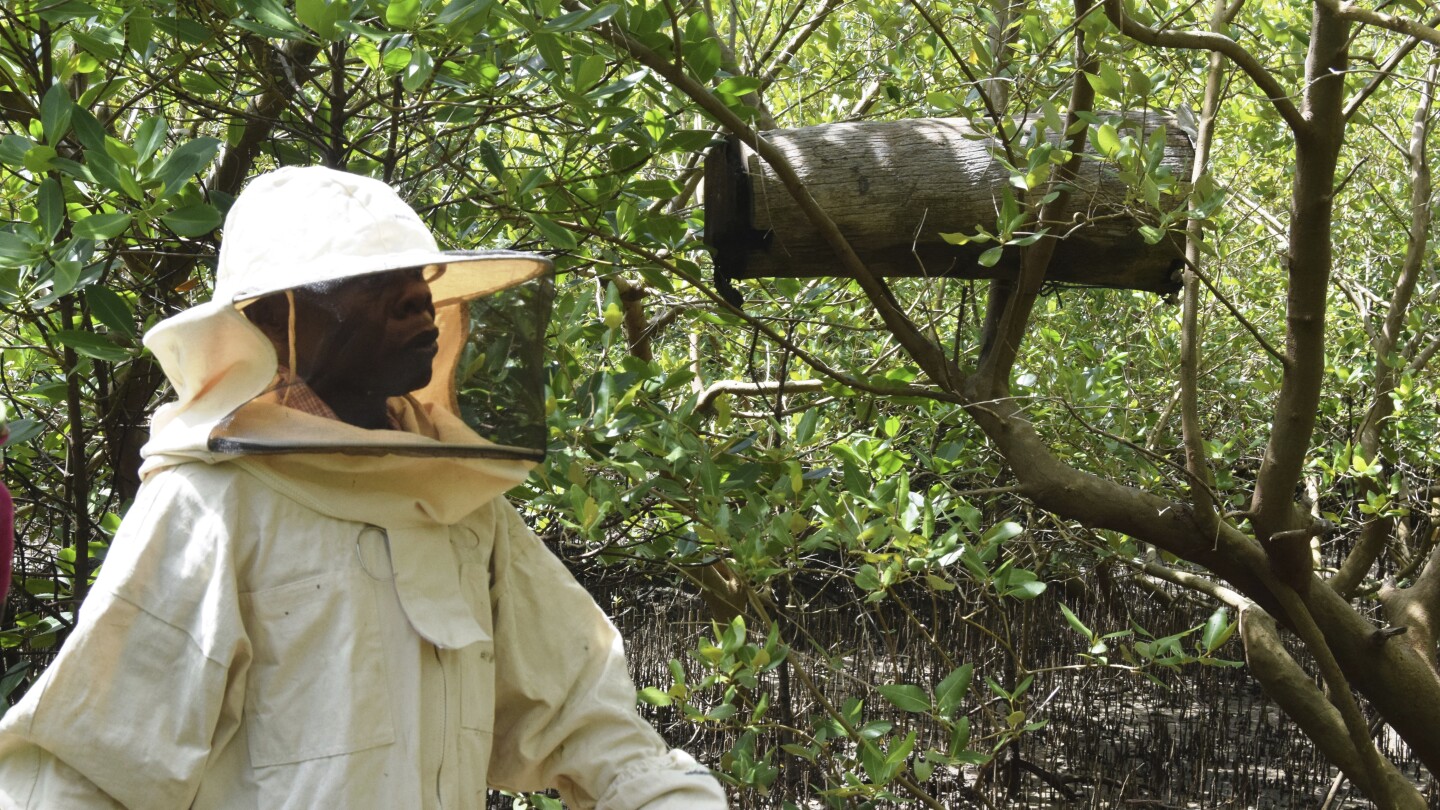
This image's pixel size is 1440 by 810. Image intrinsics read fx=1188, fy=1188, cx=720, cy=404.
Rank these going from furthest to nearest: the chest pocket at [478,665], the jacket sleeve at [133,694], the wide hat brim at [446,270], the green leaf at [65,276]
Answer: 1. the green leaf at [65,276]
2. the chest pocket at [478,665]
3. the wide hat brim at [446,270]
4. the jacket sleeve at [133,694]

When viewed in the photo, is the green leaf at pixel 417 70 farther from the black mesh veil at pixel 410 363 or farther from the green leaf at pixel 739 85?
the green leaf at pixel 739 85

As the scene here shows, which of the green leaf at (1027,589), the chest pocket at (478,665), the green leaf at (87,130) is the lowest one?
the green leaf at (1027,589)

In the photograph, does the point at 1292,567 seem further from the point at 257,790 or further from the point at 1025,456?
the point at 257,790

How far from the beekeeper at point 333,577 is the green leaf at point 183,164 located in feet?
1.49

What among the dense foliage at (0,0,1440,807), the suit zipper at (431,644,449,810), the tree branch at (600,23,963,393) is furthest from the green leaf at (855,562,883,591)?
the suit zipper at (431,644,449,810)

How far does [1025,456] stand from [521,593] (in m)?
1.45

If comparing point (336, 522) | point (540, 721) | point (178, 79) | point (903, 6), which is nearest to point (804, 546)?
point (540, 721)

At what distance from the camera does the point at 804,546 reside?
2.20 meters

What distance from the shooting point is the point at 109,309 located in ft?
6.54

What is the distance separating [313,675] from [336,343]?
13.9 inches

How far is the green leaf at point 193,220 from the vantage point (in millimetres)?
1818

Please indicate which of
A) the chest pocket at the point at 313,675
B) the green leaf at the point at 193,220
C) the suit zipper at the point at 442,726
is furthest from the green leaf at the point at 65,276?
the suit zipper at the point at 442,726

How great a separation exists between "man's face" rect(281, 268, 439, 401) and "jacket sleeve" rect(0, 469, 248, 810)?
23cm

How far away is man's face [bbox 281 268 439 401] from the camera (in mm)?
1284
